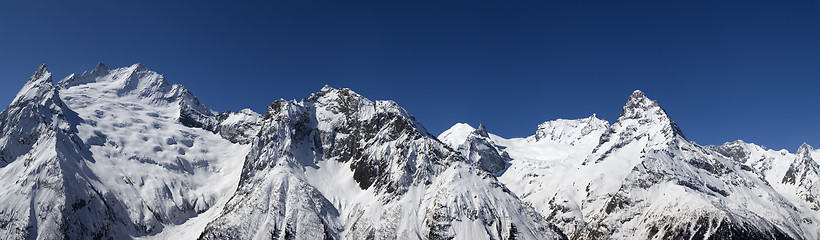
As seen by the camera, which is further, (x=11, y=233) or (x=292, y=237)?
(x=292, y=237)

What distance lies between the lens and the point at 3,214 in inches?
7559

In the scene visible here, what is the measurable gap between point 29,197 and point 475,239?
152 metres

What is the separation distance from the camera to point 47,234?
620 feet

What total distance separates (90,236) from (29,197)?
25213 millimetres

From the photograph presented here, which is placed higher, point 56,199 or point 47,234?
point 56,199

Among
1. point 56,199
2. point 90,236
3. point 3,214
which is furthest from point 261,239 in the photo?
point 3,214

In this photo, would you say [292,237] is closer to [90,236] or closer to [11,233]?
[90,236]

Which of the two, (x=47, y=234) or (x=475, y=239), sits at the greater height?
(x=475, y=239)

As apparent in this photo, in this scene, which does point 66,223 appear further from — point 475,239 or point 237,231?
point 475,239

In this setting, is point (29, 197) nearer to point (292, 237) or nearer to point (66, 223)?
point (66, 223)

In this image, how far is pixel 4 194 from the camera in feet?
655

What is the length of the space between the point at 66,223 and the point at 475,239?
13607cm

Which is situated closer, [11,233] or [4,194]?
[11,233]

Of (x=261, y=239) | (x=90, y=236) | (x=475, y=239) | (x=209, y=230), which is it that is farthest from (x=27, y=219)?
(x=475, y=239)
